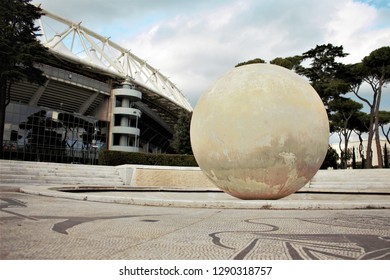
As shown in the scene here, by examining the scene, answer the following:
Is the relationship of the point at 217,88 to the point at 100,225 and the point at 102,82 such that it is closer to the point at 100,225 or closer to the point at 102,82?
the point at 100,225

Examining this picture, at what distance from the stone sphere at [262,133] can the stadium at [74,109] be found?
36202mm

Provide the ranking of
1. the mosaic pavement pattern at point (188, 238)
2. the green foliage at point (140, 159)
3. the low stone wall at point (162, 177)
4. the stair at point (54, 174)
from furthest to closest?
the green foliage at point (140, 159) → the low stone wall at point (162, 177) → the stair at point (54, 174) → the mosaic pavement pattern at point (188, 238)

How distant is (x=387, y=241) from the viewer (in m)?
4.48

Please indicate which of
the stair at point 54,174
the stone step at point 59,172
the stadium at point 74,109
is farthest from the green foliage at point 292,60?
the stone step at point 59,172

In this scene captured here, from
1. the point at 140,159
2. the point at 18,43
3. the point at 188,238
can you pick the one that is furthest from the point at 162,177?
the point at 188,238

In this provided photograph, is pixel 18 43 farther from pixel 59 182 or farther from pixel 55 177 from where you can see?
pixel 59 182

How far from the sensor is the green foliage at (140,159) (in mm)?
29875

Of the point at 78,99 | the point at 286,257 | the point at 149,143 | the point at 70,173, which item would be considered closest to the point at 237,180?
the point at 286,257

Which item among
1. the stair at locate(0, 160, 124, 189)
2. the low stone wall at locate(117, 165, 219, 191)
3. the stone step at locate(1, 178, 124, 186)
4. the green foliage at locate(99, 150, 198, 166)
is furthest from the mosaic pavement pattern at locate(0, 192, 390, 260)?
the green foliage at locate(99, 150, 198, 166)

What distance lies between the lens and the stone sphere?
9.38 meters

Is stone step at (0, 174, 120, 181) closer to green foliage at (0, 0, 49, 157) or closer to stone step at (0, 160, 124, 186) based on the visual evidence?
stone step at (0, 160, 124, 186)

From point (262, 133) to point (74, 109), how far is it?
1879 inches

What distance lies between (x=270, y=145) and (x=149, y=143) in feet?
212

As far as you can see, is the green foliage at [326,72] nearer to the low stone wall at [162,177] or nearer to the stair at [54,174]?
the low stone wall at [162,177]
